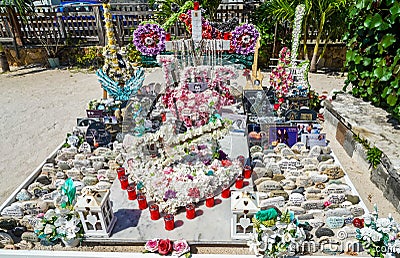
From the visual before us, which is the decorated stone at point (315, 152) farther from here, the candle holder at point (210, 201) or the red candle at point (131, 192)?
the red candle at point (131, 192)

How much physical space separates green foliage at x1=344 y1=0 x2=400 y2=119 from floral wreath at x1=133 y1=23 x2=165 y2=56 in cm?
375

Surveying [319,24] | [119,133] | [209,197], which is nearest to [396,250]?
[209,197]

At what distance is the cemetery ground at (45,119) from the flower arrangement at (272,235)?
0.43m

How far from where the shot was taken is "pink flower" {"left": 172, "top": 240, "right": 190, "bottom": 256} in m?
3.58

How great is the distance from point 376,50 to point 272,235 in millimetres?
3876

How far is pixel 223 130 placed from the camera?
16.1 ft

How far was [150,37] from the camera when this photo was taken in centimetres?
672

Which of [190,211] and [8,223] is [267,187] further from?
[8,223]

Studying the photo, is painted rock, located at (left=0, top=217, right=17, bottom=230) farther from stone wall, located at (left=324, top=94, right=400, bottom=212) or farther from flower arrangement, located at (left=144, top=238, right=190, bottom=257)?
stone wall, located at (left=324, top=94, right=400, bottom=212)

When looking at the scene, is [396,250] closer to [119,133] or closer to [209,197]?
[209,197]

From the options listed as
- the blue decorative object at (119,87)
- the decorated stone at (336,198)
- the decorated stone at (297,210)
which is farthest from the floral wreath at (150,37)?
the decorated stone at (336,198)

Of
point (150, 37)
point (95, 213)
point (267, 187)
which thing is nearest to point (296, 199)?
point (267, 187)

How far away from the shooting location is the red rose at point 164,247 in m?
3.59

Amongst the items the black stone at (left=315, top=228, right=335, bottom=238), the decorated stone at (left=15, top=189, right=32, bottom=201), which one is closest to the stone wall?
the black stone at (left=315, top=228, right=335, bottom=238)
